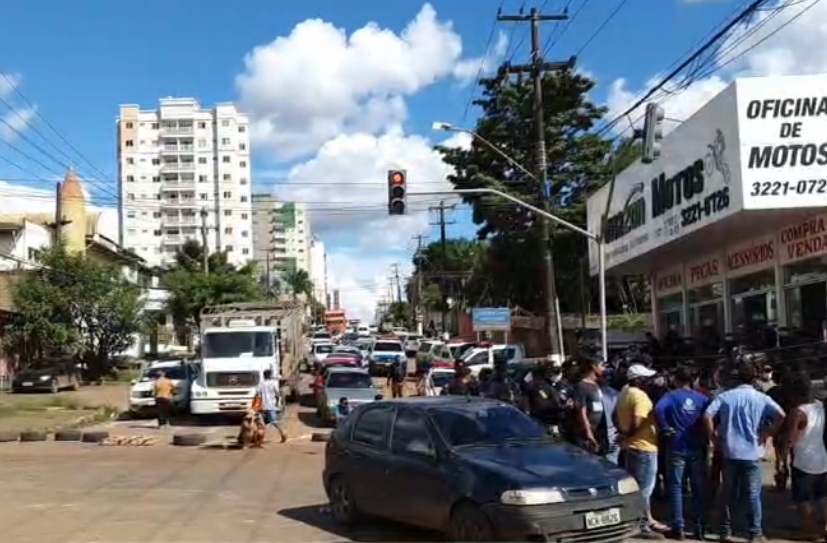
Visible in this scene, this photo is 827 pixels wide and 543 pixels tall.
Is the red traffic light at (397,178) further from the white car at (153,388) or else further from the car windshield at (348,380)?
the white car at (153,388)

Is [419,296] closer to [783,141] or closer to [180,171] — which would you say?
[180,171]

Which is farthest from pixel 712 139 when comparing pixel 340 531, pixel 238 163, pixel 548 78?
pixel 238 163

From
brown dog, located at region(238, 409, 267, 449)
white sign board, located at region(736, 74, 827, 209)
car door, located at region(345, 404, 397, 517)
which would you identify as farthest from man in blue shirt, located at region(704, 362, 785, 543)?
brown dog, located at region(238, 409, 267, 449)

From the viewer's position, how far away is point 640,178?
25.8m

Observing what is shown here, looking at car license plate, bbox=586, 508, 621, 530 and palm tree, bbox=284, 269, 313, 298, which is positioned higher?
palm tree, bbox=284, 269, 313, 298

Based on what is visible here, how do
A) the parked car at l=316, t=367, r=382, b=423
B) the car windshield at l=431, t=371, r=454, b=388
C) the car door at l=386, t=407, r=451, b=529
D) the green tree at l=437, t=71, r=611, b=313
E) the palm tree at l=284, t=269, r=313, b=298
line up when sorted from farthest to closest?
the palm tree at l=284, t=269, r=313, b=298 < the green tree at l=437, t=71, r=611, b=313 < the car windshield at l=431, t=371, r=454, b=388 < the parked car at l=316, t=367, r=382, b=423 < the car door at l=386, t=407, r=451, b=529

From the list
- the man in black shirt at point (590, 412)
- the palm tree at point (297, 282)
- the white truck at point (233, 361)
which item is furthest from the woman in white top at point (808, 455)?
the palm tree at point (297, 282)

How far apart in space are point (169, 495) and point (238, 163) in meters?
146

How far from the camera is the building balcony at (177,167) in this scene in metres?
155

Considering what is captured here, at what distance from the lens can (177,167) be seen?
156500 millimetres

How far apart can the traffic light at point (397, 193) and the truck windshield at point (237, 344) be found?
7347 mm

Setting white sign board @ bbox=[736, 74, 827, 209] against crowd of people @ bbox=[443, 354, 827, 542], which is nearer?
crowd of people @ bbox=[443, 354, 827, 542]

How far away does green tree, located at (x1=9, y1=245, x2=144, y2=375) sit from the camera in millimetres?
47500

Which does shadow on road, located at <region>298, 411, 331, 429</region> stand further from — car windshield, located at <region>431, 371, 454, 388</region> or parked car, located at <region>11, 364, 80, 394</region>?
parked car, located at <region>11, 364, 80, 394</region>
